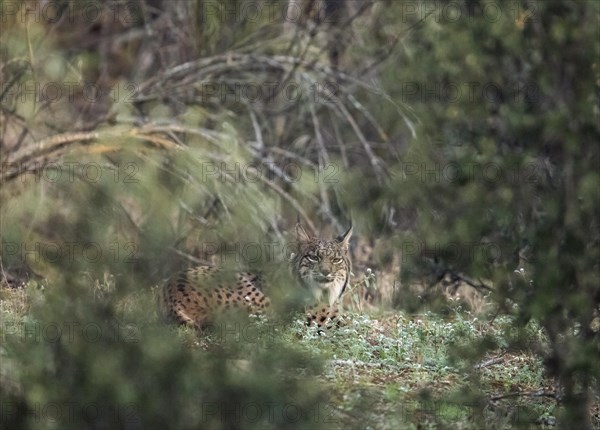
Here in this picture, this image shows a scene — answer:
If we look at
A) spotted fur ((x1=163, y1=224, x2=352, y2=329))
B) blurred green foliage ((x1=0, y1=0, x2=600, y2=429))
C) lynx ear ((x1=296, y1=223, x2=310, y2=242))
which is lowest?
spotted fur ((x1=163, y1=224, x2=352, y2=329))

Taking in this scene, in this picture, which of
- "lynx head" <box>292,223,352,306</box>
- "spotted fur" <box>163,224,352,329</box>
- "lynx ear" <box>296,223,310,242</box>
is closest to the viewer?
"spotted fur" <box>163,224,352,329</box>

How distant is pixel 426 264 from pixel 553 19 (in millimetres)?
1420

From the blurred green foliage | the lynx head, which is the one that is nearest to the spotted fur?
the lynx head

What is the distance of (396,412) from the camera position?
20.9 ft

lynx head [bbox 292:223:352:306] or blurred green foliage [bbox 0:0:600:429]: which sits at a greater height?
blurred green foliage [bbox 0:0:600:429]

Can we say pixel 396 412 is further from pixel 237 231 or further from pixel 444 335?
pixel 237 231

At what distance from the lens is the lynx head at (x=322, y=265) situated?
29.6 ft

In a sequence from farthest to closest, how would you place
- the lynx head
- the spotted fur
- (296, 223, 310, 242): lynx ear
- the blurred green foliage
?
(296, 223, 310, 242): lynx ear
the lynx head
the spotted fur
the blurred green foliage

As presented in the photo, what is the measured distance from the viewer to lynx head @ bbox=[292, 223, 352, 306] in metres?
9.03

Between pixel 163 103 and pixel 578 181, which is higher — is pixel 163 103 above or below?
below

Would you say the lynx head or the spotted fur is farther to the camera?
the lynx head

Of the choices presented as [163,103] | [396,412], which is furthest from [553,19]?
[163,103]

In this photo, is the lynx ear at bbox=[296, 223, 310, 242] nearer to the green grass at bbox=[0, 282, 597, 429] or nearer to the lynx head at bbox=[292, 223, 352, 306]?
the lynx head at bbox=[292, 223, 352, 306]

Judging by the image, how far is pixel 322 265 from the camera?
9.09 metres
